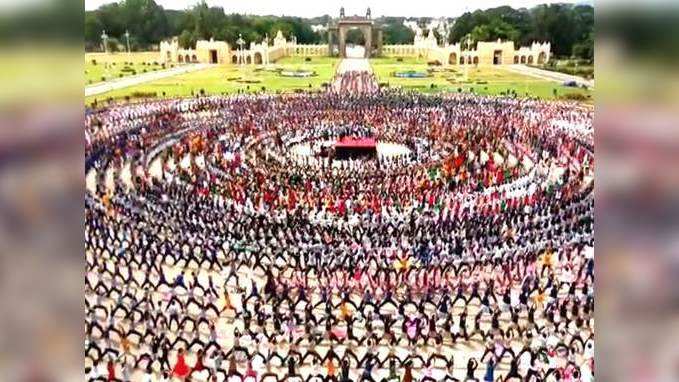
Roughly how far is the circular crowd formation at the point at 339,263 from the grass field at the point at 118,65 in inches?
447

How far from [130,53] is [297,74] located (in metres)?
10.5

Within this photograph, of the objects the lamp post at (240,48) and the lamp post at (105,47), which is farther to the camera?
the lamp post at (240,48)

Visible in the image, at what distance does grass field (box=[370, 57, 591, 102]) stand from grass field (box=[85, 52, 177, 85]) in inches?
573

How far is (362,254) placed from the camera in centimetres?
1460

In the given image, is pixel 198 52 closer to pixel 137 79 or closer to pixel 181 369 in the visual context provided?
pixel 137 79

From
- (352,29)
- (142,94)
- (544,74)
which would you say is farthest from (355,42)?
(142,94)

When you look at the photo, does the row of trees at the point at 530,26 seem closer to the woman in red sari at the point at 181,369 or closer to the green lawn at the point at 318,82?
the green lawn at the point at 318,82

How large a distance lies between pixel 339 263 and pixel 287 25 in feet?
138

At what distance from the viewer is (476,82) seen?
41.8 m

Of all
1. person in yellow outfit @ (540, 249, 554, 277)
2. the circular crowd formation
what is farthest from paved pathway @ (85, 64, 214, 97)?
person in yellow outfit @ (540, 249, 554, 277)

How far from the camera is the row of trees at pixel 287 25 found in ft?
136

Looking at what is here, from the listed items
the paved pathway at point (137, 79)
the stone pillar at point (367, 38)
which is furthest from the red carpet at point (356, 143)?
the stone pillar at point (367, 38)
